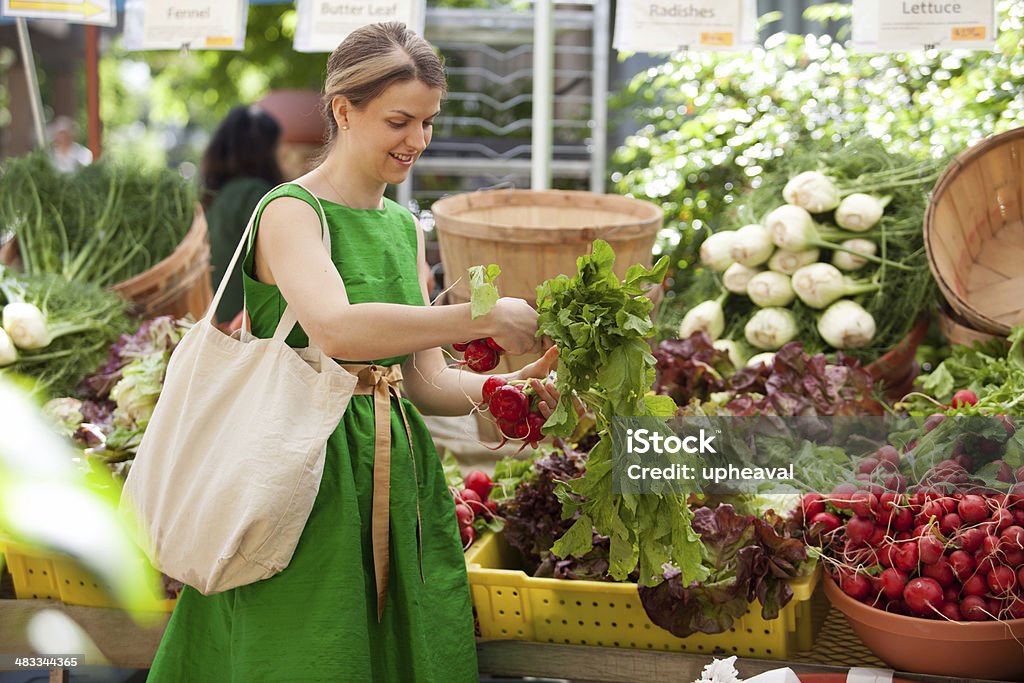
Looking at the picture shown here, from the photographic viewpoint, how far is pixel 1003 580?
1.97m

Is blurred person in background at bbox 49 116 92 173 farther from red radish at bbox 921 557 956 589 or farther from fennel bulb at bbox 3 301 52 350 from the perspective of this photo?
red radish at bbox 921 557 956 589

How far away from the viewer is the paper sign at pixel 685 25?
10.6 ft

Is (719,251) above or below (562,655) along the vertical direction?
above

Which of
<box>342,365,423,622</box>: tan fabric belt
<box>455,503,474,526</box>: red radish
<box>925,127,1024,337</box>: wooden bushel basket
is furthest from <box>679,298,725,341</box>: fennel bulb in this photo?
<box>342,365,423,622</box>: tan fabric belt

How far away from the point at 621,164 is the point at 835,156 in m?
1.39

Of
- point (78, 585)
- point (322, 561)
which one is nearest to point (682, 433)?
point (322, 561)

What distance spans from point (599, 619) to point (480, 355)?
78cm

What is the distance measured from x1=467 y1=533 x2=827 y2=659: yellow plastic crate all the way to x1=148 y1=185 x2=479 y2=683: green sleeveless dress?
25 cm

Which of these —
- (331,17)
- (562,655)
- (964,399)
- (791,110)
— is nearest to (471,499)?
(562,655)

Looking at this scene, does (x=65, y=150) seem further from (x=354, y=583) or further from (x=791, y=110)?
(x=354, y=583)

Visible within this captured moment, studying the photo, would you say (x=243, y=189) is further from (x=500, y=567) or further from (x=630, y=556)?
(x=630, y=556)

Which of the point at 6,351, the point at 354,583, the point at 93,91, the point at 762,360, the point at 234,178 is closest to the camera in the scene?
the point at 354,583

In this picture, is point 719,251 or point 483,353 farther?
point 719,251

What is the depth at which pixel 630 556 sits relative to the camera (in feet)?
6.01
